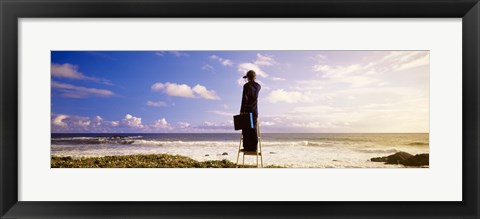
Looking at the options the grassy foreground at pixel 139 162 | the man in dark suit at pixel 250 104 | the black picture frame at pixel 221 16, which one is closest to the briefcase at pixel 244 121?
the man in dark suit at pixel 250 104

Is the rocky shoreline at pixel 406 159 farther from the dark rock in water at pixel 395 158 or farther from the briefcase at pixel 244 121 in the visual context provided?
the briefcase at pixel 244 121

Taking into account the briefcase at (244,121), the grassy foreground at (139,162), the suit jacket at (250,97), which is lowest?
the grassy foreground at (139,162)

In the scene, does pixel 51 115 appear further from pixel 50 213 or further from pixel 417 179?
pixel 417 179

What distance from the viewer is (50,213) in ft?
8.10

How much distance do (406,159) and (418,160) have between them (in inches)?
2.6

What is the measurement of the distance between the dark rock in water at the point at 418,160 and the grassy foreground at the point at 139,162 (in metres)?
0.79

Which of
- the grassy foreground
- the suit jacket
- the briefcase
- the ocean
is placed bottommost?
the grassy foreground

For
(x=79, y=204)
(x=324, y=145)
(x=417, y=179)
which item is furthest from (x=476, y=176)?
(x=79, y=204)

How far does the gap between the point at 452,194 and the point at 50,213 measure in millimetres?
2281

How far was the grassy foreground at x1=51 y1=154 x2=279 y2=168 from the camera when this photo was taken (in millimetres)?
2545

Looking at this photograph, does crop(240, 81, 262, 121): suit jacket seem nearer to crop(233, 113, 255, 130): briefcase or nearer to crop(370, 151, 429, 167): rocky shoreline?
crop(233, 113, 255, 130): briefcase

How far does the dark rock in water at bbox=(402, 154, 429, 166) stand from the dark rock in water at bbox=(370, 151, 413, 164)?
19 millimetres

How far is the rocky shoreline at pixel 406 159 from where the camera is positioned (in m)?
2.52

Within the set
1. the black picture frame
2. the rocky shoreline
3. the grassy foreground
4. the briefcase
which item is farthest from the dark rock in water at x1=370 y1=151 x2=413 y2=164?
the briefcase
